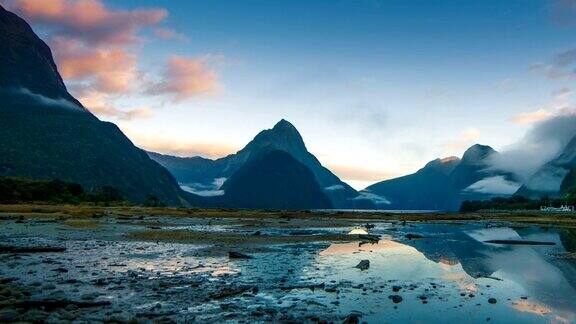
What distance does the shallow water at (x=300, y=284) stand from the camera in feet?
56.7

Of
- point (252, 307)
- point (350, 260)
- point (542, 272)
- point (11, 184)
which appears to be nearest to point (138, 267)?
point (252, 307)

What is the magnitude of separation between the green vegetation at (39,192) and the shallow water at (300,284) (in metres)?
124

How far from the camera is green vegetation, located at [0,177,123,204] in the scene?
140988 mm

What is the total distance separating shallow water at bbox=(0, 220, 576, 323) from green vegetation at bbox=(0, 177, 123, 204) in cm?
12362

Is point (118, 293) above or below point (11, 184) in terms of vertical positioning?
below

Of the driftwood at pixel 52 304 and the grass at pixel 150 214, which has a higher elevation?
the grass at pixel 150 214

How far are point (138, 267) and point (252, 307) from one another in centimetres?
1229

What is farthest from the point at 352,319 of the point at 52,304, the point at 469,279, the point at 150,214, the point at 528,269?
the point at 150,214

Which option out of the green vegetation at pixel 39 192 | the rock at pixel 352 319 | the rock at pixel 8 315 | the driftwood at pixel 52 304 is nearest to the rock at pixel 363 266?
the rock at pixel 352 319

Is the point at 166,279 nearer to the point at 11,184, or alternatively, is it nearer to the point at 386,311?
the point at 386,311

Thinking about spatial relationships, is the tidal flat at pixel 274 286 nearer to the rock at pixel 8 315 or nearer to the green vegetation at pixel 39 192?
the rock at pixel 8 315

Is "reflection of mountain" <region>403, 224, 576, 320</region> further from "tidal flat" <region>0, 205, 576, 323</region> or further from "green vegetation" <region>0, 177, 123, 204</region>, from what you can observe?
"green vegetation" <region>0, 177, 123, 204</region>

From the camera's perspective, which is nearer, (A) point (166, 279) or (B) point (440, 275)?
(A) point (166, 279)

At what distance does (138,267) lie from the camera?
89.2ft
